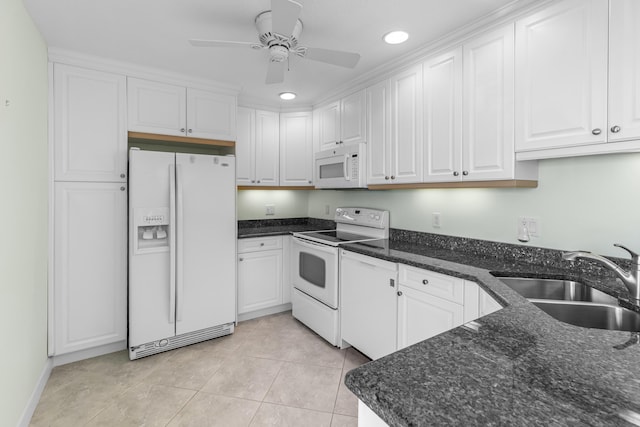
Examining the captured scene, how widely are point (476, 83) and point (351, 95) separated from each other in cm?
129

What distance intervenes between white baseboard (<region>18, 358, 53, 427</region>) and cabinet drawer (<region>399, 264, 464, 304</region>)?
2.37m

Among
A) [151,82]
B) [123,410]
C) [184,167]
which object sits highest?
[151,82]

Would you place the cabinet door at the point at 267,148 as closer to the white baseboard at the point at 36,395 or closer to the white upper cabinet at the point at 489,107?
the white upper cabinet at the point at 489,107

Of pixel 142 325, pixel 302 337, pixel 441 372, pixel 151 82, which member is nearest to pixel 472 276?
pixel 441 372

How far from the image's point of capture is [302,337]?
117 inches

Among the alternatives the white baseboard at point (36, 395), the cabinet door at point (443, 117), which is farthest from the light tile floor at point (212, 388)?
the cabinet door at point (443, 117)

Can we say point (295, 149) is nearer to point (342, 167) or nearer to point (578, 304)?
point (342, 167)

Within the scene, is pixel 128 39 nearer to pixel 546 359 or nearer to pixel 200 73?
pixel 200 73

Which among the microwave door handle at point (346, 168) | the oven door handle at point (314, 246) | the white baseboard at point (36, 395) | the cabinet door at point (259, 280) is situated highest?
the microwave door handle at point (346, 168)

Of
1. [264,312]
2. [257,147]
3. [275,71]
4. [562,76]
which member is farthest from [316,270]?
[562,76]

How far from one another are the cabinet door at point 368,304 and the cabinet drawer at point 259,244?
3.36 ft

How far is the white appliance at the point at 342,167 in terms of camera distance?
287 cm

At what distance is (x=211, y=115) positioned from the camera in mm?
3047

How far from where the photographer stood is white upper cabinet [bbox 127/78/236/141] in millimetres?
2680
